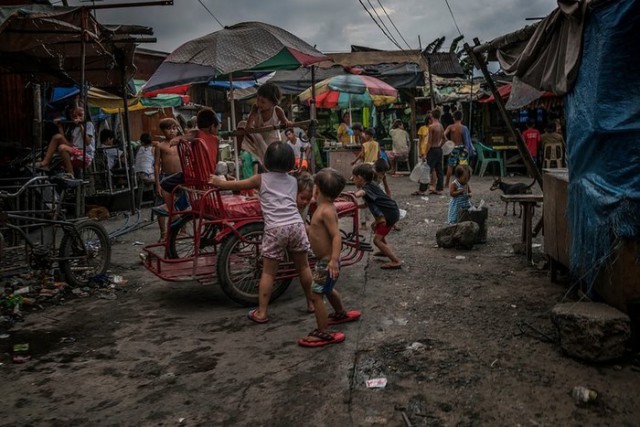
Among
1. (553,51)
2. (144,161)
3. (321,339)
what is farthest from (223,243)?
(144,161)

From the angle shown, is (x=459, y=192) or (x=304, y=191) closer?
(x=304, y=191)

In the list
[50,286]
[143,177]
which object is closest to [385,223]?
[50,286]

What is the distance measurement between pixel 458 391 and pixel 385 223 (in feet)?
11.5

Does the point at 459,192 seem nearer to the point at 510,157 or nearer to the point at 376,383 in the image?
the point at 376,383

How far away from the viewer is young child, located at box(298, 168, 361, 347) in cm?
421

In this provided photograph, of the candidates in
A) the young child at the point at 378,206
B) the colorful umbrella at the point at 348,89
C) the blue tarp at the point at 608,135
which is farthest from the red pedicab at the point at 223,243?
the colorful umbrella at the point at 348,89

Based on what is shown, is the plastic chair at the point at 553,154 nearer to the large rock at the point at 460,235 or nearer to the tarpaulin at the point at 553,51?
the large rock at the point at 460,235

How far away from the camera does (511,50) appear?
5.91 meters

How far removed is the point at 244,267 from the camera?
5430 mm

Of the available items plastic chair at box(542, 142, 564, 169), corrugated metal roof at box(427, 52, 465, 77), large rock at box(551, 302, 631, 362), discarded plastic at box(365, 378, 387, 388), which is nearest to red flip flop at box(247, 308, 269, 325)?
discarded plastic at box(365, 378, 387, 388)

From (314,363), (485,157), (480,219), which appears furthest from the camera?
(485,157)

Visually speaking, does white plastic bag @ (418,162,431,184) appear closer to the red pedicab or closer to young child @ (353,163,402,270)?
young child @ (353,163,402,270)

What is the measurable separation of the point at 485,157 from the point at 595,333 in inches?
627

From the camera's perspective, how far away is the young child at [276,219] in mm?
4734
